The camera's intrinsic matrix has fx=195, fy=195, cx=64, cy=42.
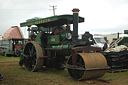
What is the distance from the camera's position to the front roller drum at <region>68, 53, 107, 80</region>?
17.6ft

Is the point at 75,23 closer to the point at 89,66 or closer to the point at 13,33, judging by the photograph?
the point at 89,66

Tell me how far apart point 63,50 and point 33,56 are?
65.6 inches

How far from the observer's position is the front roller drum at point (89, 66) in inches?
211

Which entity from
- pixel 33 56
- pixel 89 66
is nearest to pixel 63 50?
pixel 89 66

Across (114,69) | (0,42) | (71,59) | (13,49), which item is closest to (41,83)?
(71,59)

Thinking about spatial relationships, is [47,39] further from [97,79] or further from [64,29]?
[97,79]

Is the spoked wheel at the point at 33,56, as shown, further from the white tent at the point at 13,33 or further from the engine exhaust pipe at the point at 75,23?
the white tent at the point at 13,33

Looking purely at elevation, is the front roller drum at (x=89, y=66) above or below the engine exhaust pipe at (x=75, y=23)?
below

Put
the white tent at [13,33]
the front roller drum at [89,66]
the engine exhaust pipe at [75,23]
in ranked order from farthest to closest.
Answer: the white tent at [13,33]
the engine exhaust pipe at [75,23]
the front roller drum at [89,66]

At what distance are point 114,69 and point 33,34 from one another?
12.2 ft

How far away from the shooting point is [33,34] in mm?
8570

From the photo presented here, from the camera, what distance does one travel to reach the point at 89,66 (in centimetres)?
536

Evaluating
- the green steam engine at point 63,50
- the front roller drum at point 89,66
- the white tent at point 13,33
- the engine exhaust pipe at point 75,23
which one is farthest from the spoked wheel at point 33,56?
the white tent at point 13,33

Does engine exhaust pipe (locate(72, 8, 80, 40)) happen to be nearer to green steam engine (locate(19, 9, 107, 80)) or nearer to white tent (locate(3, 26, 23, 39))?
green steam engine (locate(19, 9, 107, 80))
